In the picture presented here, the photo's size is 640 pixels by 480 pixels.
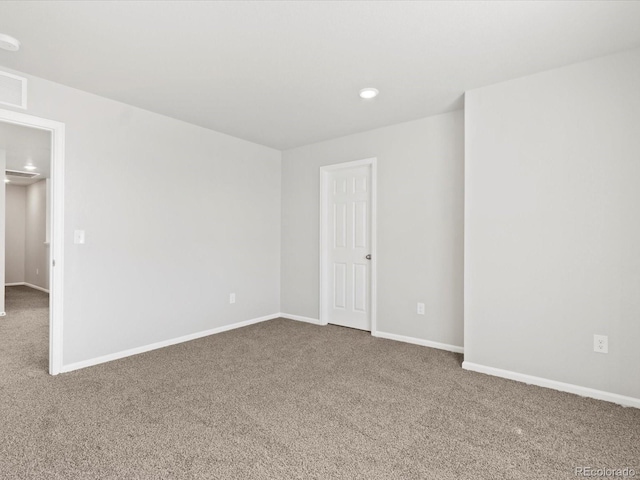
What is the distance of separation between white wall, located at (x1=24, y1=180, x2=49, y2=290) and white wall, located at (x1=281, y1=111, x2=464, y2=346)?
6.73 meters

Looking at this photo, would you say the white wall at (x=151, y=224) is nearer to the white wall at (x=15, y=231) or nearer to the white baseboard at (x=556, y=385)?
the white baseboard at (x=556, y=385)

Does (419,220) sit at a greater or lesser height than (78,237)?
greater

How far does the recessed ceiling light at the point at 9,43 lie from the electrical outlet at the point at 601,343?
4.48 metres

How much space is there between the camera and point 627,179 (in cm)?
244

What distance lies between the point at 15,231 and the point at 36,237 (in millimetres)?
863

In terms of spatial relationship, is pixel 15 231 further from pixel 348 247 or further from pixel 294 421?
pixel 294 421

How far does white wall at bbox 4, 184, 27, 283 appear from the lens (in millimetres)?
Result: 8195

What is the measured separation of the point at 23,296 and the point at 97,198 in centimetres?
531

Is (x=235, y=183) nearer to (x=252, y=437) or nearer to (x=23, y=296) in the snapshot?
(x=252, y=437)

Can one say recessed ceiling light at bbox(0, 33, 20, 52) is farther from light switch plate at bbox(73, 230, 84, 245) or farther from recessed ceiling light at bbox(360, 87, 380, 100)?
recessed ceiling light at bbox(360, 87, 380, 100)

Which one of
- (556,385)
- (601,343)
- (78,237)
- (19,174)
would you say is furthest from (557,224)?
(19,174)

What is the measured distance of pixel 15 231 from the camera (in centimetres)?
826

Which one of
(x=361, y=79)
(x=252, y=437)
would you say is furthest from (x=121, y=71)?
(x=252, y=437)

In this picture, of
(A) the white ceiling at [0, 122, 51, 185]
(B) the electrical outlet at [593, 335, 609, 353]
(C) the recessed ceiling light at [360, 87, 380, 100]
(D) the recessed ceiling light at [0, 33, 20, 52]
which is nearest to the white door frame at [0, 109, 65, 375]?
(D) the recessed ceiling light at [0, 33, 20, 52]
